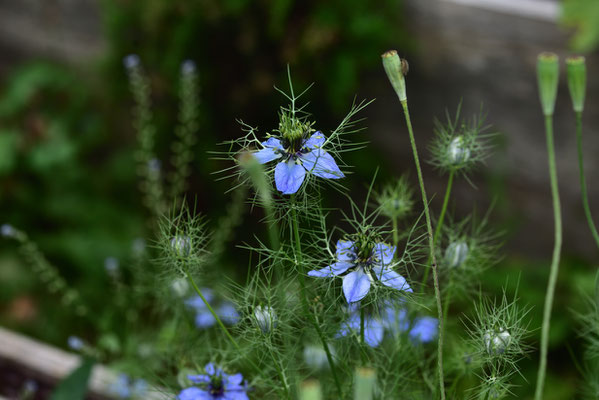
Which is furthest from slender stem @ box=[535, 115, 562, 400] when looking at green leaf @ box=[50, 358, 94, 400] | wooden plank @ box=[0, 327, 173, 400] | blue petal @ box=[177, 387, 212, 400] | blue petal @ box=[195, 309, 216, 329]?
wooden plank @ box=[0, 327, 173, 400]

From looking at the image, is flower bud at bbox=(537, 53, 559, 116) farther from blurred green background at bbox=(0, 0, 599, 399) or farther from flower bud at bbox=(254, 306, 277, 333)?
blurred green background at bbox=(0, 0, 599, 399)

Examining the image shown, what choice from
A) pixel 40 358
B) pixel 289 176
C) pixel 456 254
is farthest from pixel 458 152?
pixel 40 358

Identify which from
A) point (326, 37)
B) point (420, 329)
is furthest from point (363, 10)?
point (420, 329)

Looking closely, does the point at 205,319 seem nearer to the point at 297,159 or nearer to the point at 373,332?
the point at 373,332

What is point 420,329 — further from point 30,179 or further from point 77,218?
point 30,179

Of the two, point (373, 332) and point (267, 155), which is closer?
point (267, 155)

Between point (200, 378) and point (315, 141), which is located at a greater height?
point (315, 141)

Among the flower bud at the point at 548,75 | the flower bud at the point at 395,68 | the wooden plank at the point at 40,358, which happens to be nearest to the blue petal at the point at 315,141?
the flower bud at the point at 395,68

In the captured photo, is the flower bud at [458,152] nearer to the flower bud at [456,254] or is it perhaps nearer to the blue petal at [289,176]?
the flower bud at [456,254]
